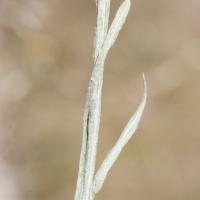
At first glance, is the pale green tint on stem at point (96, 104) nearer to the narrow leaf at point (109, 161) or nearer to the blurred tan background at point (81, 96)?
the narrow leaf at point (109, 161)

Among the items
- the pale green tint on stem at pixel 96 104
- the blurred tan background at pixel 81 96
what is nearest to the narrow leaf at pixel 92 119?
the pale green tint on stem at pixel 96 104

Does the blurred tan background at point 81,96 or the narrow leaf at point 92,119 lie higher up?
the narrow leaf at point 92,119

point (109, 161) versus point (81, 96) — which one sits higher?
point (109, 161)

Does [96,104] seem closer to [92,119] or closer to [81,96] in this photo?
[92,119]

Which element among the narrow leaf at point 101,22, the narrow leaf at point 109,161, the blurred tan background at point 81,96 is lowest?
the blurred tan background at point 81,96

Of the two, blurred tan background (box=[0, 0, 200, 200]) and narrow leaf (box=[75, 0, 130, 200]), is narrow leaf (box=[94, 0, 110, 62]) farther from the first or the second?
blurred tan background (box=[0, 0, 200, 200])

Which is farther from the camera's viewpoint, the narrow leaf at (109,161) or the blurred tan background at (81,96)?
the blurred tan background at (81,96)

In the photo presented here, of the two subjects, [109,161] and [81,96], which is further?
[81,96]

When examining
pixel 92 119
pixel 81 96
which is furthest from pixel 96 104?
pixel 81 96
